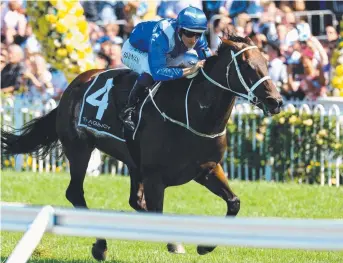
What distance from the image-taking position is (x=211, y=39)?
1647 cm

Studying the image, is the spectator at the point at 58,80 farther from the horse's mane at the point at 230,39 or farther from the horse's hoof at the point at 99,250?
the horse's mane at the point at 230,39

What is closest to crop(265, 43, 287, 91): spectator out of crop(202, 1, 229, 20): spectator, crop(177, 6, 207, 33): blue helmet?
crop(202, 1, 229, 20): spectator

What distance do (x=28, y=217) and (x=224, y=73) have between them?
3.12 m

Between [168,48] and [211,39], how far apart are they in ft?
27.8

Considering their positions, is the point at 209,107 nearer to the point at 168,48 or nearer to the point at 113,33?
the point at 168,48

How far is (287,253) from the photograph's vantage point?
873cm

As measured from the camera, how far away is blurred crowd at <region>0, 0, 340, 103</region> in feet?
50.4

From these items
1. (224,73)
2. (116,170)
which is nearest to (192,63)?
(224,73)

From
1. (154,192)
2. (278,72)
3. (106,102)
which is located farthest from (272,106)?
(278,72)

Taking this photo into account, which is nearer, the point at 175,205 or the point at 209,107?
the point at 209,107

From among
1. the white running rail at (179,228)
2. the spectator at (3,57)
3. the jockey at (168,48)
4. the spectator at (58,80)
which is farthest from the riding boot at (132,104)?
the spectator at (3,57)

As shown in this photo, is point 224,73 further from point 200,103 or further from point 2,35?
point 2,35

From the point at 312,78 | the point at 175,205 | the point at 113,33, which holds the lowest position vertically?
the point at 175,205

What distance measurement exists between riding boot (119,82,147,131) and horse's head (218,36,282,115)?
794 mm
